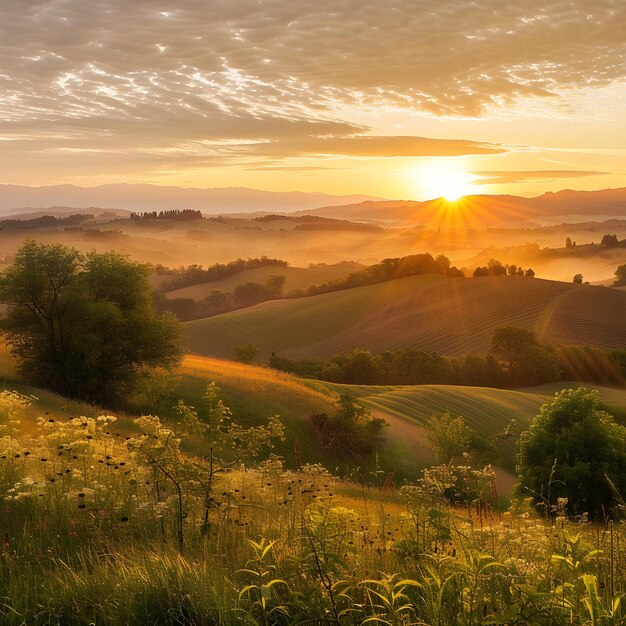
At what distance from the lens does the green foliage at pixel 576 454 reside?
22.8m

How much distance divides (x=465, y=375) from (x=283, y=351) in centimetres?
3817

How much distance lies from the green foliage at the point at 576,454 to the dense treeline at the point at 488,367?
48777 mm


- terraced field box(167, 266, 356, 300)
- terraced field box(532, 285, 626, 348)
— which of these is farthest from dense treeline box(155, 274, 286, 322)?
terraced field box(532, 285, 626, 348)

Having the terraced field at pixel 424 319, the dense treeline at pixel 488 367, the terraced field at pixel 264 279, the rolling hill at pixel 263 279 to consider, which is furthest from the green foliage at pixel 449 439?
the rolling hill at pixel 263 279

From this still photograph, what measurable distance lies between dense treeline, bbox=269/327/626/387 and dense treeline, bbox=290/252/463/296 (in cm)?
5773

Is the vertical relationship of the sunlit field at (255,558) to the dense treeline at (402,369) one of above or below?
above

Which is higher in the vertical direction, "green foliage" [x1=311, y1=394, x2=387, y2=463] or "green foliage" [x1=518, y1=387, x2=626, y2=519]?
"green foliage" [x1=518, y1=387, x2=626, y2=519]

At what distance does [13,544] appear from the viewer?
645 centimetres

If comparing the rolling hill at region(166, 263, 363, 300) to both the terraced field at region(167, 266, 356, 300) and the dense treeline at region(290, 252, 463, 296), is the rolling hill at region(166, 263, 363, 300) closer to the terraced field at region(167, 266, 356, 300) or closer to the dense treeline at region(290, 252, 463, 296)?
the terraced field at region(167, 266, 356, 300)

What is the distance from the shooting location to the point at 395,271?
466 ft

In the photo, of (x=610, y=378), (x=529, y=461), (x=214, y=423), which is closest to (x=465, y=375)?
(x=610, y=378)

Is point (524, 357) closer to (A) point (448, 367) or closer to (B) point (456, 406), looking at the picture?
(A) point (448, 367)

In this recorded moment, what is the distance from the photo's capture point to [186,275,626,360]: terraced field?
96.1m

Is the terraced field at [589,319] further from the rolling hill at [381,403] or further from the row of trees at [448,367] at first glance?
the rolling hill at [381,403]
